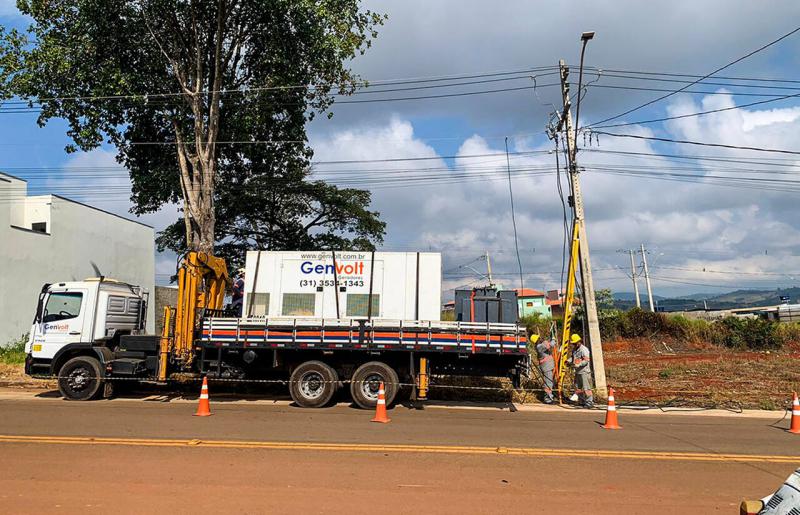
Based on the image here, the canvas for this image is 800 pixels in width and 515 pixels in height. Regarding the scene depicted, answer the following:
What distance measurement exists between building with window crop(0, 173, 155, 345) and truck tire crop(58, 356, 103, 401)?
44.4ft

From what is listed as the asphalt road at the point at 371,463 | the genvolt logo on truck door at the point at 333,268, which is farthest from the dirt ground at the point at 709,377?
the genvolt logo on truck door at the point at 333,268

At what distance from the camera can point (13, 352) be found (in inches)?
835

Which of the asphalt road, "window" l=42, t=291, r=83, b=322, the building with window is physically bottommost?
the asphalt road

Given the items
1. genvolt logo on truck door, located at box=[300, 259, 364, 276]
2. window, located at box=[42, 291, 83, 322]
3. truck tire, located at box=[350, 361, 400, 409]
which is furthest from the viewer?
genvolt logo on truck door, located at box=[300, 259, 364, 276]

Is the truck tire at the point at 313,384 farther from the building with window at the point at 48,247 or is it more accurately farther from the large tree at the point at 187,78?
the building with window at the point at 48,247

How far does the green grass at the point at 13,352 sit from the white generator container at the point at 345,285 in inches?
431

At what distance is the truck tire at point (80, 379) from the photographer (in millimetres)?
12500

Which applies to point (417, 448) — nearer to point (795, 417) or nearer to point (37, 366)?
point (795, 417)

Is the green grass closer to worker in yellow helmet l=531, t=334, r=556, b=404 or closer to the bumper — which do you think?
the bumper

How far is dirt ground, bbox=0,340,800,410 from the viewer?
562 inches

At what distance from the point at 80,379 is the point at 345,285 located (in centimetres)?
604

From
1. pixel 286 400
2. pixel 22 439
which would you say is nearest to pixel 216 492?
pixel 22 439

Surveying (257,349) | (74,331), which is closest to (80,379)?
(74,331)

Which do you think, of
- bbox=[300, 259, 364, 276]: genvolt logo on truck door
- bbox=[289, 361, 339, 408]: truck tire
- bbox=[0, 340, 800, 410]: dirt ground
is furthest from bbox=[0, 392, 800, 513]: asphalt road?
bbox=[300, 259, 364, 276]: genvolt logo on truck door
